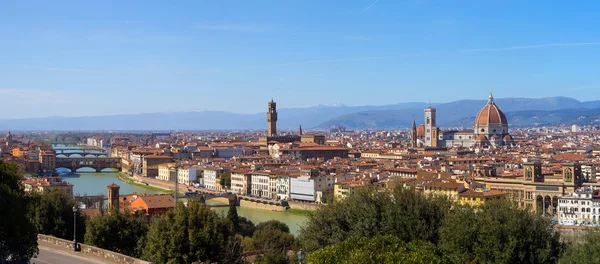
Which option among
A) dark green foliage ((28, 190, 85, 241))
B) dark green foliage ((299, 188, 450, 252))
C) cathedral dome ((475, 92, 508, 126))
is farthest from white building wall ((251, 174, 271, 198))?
cathedral dome ((475, 92, 508, 126))

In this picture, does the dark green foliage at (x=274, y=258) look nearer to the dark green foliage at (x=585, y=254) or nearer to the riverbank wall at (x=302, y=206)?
the dark green foliage at (x=585, y=254)

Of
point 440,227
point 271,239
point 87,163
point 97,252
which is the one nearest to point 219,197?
point 271,239

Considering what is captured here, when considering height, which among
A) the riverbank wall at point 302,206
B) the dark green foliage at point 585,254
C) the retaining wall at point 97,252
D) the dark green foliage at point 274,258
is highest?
the retaining wall at point 97,252

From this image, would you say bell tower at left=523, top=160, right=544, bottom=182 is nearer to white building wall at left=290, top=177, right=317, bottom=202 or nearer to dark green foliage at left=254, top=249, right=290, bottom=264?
white building wall at left=290, top=177, right=317, bottom=202

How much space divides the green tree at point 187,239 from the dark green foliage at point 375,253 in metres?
2.96

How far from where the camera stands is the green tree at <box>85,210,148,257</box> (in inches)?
516

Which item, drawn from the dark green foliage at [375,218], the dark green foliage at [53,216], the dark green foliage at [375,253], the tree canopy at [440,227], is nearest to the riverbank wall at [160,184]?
the dark green foliage at [53,216]

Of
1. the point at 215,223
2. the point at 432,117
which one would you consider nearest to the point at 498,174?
the point at 215,223

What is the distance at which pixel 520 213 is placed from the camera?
1318 centimetres

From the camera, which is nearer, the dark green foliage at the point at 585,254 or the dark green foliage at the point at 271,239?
the dark green foliage at the point at 585,254

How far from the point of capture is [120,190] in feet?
142

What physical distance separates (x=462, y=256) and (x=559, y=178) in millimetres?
18971

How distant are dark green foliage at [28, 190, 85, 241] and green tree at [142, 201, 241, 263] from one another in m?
3.78

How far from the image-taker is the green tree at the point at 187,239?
1091 cm
